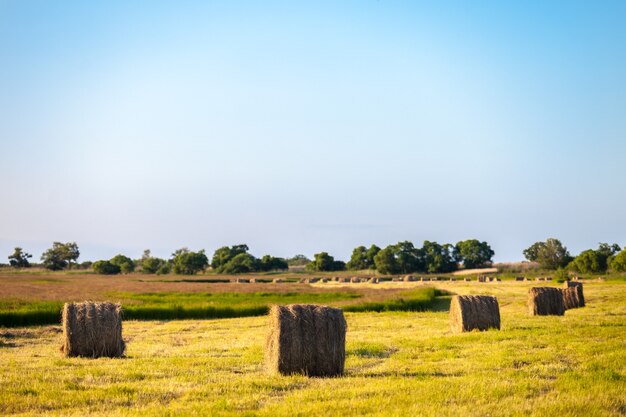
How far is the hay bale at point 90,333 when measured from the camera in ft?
62.4

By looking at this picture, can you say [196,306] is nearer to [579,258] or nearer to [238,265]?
[579,258]

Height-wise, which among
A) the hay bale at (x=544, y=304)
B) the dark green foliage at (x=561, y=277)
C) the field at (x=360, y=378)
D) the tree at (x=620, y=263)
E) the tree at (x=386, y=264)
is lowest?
the field at (x=360, y=378)

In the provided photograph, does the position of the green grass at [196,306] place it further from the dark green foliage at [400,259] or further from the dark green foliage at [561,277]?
the dark green foliage at [400,259]

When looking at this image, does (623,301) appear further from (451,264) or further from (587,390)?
(451,264)

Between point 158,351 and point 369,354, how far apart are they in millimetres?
6552

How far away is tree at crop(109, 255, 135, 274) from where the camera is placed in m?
176

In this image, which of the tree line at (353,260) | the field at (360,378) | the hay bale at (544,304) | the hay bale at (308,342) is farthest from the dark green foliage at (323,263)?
the hay bale at (308,342)

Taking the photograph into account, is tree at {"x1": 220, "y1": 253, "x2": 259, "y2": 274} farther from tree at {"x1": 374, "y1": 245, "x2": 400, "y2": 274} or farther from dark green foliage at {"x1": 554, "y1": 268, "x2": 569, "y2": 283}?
dark green foliage at {"x1": 554, "y1": 268, "x2": 569, "y2": 283}

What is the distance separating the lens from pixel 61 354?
63.8 ft

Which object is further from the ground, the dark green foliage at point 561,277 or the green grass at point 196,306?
the dark green foliage at point 561,277

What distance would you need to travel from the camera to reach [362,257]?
185 meters

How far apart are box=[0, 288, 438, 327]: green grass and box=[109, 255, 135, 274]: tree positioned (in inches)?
5048

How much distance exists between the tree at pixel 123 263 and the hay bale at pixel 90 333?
15988 cm

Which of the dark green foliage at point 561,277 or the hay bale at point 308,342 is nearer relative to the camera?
the hay bale at point 308,342
